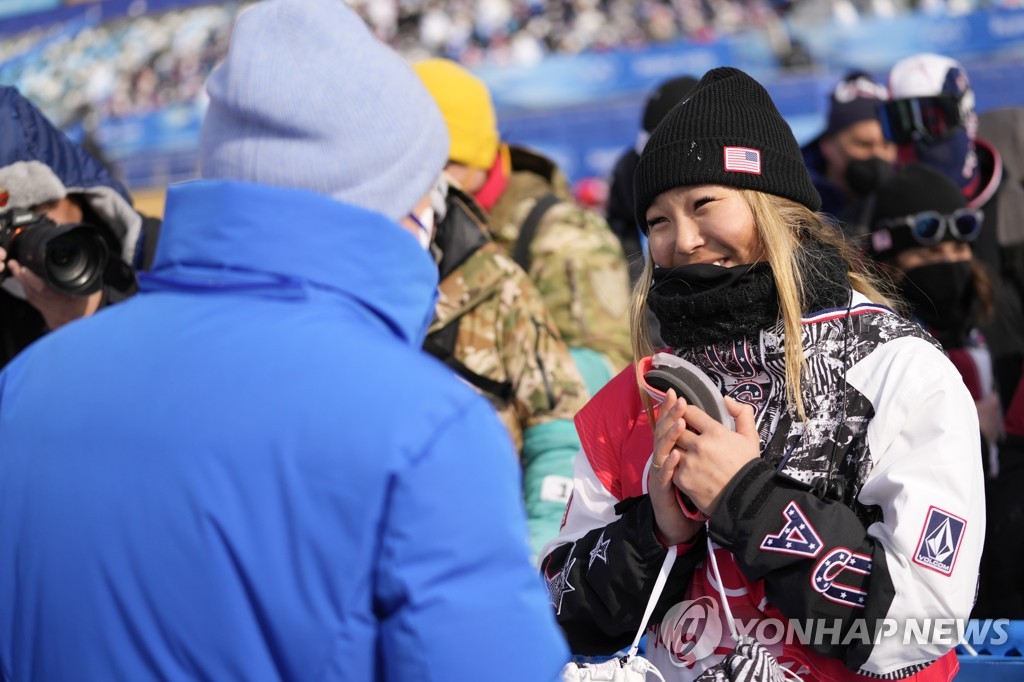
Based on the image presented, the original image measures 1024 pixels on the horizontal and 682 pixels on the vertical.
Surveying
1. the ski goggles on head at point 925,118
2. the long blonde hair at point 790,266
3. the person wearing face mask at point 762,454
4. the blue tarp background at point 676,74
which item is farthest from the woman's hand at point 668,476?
the blue tarp background at point 676,74

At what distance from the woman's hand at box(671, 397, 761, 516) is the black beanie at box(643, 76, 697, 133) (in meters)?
2.13

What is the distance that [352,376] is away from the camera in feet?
3.37

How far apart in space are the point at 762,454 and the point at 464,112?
1972 mm

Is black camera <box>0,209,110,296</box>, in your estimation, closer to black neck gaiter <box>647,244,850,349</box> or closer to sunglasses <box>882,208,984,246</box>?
black neck gaiter <box>647,244,850,349</box>

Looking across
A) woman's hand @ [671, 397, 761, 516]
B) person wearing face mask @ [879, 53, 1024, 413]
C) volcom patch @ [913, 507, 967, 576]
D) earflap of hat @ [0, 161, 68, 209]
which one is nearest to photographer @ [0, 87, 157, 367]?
earflap of hat @ [0, 161, 68, 209]

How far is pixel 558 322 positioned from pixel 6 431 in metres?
2.12

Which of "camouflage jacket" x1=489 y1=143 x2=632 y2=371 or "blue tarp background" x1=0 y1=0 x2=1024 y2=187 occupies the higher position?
"camouflage jacket" x1=489 y1=143 x2=632 y2=371

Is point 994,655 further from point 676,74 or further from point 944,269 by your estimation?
point 676,74

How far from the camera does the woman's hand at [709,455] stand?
156cm

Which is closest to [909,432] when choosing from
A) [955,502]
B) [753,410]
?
[955,502]

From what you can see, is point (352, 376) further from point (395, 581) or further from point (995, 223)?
point (995, 223)

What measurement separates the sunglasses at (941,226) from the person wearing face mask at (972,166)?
21 centimetres

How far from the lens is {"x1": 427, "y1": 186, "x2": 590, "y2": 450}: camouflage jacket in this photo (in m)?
2.54

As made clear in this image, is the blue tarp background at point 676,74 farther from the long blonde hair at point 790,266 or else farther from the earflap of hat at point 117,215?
the long blonde hair at point 790,266
